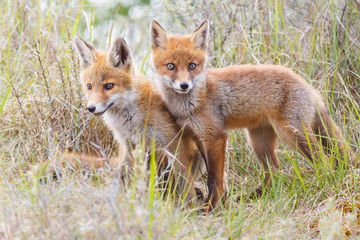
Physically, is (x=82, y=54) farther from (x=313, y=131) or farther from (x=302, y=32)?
(x=302, y=32)

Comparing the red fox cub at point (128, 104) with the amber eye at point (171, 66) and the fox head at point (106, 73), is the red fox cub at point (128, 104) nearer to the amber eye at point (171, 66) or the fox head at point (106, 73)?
the fox head at point (106, 73)

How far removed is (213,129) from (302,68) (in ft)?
5.49

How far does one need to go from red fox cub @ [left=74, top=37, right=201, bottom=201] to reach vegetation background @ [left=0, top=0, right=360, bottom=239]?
16.4 inches

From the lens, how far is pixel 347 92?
4.51 meters

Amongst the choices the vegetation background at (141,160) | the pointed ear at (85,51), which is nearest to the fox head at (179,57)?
the pointed ear at (85,51)

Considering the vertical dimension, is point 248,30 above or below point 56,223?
above

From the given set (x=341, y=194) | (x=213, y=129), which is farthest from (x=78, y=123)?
(x=341, y=194)

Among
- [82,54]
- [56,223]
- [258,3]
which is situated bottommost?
[56,223]

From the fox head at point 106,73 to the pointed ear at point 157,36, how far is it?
31 centimetres

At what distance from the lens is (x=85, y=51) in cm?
406

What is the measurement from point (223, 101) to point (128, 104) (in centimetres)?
90

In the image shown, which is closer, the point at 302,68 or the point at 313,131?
the point at 313,131

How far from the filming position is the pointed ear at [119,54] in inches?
154

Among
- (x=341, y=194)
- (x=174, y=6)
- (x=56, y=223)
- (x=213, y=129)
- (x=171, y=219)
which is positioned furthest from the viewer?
(x=174, y=6)
